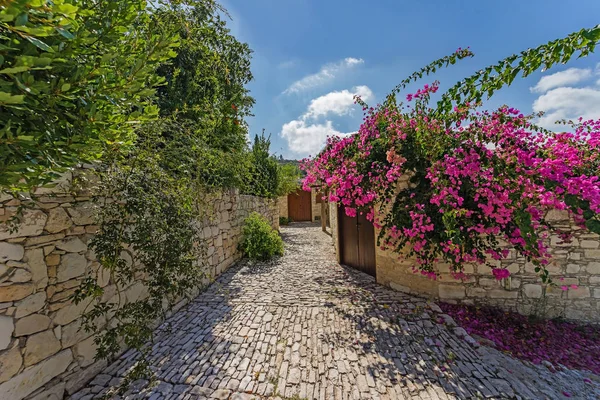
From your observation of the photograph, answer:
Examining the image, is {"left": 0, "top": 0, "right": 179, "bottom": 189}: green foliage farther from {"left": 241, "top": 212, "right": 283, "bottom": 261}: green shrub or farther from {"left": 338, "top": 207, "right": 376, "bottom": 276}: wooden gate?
{"left": 241, "top": 212, "right": 283, "bottom": 261}: green shrub

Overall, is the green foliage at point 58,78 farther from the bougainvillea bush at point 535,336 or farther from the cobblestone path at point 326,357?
the bougainvillea bush at point 535,336

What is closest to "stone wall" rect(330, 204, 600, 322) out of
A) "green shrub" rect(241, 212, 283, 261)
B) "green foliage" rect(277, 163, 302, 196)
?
"green shrub" rect(241, 212, 283, 261)

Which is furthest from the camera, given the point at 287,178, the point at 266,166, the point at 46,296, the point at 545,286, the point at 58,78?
the point at 287,178

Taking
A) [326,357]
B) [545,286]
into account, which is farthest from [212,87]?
[545,286]

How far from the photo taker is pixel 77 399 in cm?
209

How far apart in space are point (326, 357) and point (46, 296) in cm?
265

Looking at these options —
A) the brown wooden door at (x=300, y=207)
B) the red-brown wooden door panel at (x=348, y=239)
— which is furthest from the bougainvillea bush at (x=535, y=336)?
the brown wooden door at (x=300, y=207)

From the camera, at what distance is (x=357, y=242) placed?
5.59 meters

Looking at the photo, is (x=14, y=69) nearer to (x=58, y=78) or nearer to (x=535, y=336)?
(x=58, y=78)

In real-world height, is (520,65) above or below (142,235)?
above

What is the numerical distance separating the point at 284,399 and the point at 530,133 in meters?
4.08

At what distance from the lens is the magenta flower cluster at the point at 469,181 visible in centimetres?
283

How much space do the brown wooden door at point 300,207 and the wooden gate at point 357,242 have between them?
971cm

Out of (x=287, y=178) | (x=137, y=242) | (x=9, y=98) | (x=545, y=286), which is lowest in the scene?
(x=545, y=286)
